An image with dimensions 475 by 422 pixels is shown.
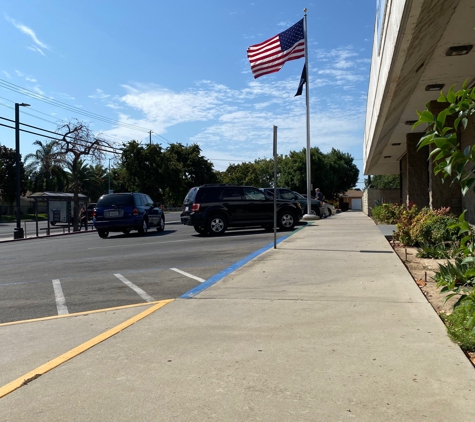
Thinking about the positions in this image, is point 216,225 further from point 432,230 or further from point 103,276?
point 103,276

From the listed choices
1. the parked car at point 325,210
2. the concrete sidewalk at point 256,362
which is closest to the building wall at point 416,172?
the parked car at point 325,210

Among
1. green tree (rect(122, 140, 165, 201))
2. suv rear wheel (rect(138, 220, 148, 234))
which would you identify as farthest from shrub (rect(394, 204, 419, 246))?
green tree (rect(122, 140, 165, 201))

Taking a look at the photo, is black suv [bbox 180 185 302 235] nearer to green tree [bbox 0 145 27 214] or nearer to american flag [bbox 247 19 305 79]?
american flag [bbox 247 19 305 79]

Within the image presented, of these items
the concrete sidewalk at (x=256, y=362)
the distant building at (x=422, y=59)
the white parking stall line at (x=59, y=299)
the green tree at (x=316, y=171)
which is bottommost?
the white parking stall line at (x=59, y=299)

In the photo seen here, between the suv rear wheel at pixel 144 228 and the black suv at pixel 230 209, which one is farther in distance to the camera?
the suv rear wheel at pixel 144 228

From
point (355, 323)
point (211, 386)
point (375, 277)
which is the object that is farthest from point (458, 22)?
point (211, 386)

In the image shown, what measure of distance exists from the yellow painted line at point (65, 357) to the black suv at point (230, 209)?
12.2m

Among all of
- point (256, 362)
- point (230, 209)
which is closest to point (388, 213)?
point (230, 209)

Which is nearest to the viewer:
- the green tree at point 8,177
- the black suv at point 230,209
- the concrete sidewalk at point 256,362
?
the concrete sidewalk at point 256,362

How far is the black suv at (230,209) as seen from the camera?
18.0m

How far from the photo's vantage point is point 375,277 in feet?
23.9

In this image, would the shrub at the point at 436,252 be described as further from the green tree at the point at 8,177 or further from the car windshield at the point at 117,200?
the green tree at the point at 8,177

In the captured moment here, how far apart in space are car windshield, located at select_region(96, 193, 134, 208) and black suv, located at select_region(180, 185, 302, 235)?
3152mm

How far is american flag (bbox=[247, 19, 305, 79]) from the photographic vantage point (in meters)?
19.3
